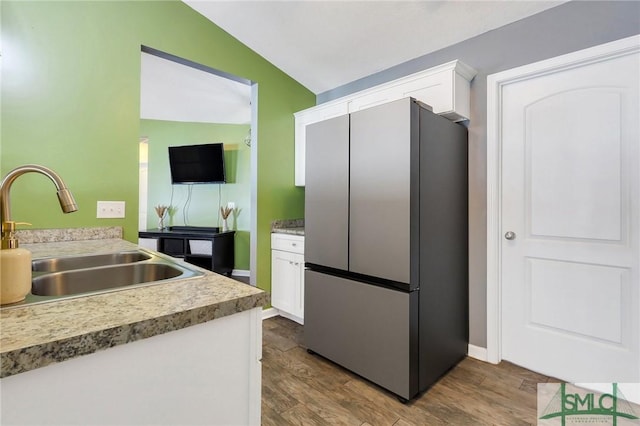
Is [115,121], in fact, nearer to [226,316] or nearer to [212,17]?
[212,17]

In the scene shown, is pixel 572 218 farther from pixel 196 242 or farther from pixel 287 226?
pixel 196 242

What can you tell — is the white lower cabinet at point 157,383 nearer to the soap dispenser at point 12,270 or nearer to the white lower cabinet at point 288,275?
the soap dispenser at point 12,270

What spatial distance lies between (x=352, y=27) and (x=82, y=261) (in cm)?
234

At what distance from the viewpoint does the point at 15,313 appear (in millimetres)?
642

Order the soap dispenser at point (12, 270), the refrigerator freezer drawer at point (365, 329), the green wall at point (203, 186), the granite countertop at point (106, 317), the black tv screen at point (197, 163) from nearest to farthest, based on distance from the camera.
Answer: the granite countertop at point (106, 317) → the soap dispenser at point (12, 270) → the refrigerator freezer drawer at point (365, 329) → the black tv screen at point (197, 163) → the green wall at point (203, 186)

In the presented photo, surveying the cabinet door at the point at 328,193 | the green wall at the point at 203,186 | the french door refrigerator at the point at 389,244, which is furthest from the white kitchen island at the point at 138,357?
the green wall at the point at 203,186

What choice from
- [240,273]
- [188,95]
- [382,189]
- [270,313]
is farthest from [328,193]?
[240,273]

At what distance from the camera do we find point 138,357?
2.09 ft

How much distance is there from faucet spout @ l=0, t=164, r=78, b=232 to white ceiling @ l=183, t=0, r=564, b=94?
82.6 inches

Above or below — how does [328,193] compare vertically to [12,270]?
above

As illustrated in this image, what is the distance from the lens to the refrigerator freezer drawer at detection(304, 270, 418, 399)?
172 centimetres

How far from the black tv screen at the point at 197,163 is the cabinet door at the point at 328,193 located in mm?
2644

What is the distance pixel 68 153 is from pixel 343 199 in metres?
1.78

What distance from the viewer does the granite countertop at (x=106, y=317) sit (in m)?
0.52
